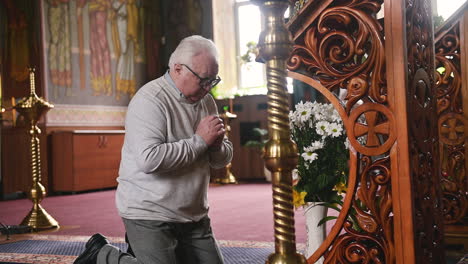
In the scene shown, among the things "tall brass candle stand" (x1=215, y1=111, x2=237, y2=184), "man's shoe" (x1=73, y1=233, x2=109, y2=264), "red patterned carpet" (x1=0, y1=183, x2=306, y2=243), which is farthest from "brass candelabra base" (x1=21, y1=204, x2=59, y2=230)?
"tall brass candle stand" (x1=215, y1=111, x2=237, y2=184)

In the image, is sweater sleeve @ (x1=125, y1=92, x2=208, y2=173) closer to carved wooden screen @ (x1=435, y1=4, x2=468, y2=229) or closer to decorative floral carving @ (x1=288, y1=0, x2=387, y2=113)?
decorative floral carving @ (x1=288, y1=0, x2=387, y2=113)

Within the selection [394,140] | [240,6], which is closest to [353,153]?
[394,140]

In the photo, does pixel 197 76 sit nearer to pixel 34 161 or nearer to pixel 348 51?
pixel 348 51

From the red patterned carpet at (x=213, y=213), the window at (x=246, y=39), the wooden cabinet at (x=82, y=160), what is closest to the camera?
the red patterned carpet at (x=213, y=213)

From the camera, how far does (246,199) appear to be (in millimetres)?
7547

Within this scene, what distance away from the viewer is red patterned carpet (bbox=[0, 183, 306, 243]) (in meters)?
4.88

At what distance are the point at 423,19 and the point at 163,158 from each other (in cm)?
119

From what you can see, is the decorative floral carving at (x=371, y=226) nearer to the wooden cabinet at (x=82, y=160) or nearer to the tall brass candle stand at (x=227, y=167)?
the wooden cabinet at (x=82, y=160)

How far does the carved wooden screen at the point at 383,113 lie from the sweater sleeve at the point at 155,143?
62cm

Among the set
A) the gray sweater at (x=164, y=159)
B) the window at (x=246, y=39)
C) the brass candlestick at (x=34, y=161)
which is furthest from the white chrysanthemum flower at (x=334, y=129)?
the window at (x=246, y=39)

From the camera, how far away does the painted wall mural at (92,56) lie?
32.1 feet

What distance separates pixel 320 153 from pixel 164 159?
0.98 meters

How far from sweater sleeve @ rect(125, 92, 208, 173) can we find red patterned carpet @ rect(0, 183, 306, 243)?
2.39m

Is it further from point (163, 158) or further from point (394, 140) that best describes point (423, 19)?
point (163, 158)
